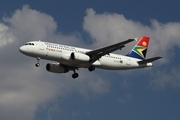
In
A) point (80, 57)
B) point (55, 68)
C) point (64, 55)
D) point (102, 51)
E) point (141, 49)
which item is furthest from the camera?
point (141, 49)

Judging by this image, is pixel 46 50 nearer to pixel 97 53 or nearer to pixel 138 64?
pixel 97 53

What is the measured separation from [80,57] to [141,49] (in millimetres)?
17777

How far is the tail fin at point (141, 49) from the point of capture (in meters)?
90.9

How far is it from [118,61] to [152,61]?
5.82 metres

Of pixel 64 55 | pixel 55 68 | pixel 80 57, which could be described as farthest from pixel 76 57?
pixel 55 68

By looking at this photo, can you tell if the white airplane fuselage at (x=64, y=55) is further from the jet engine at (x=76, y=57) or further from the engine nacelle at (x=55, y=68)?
the engine nacelle at (x=55, y=68)

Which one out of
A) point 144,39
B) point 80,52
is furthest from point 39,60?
point 144,39

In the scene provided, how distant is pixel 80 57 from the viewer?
3120 inches

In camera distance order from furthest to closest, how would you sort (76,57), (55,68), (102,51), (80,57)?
1. (55,68)
2. (102,51)
3. (80,57)
4. (76,57)

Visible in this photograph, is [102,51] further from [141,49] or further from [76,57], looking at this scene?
[141,49]

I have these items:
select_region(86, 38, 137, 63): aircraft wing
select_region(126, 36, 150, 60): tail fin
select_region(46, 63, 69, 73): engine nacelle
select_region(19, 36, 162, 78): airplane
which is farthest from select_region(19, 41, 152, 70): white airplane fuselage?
select_region(126, 36, 150, 60): tail fin

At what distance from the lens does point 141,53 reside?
92312 mm

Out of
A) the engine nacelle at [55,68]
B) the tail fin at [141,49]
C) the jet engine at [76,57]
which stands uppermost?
the tail fin at [141,49]

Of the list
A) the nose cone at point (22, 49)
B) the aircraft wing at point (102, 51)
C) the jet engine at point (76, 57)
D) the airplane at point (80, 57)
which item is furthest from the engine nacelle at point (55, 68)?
the nose cone at point (22, 49)
